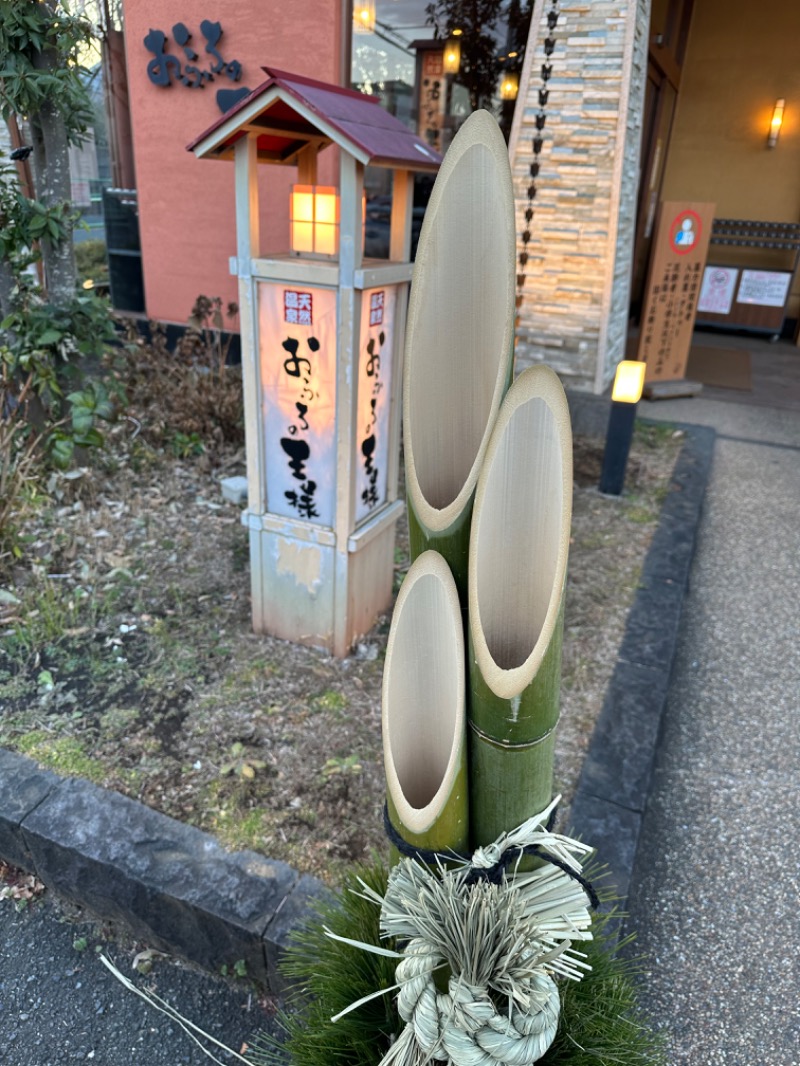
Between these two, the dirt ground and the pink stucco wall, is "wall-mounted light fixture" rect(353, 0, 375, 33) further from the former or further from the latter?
the dirt ground

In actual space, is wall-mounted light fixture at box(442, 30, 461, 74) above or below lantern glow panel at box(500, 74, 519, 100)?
above

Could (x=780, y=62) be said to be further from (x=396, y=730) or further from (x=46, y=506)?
(x=396, y=730)

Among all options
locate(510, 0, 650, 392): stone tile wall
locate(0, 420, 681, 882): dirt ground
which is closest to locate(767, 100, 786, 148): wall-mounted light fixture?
locate(510, 0, 650, 392): stone tile wall

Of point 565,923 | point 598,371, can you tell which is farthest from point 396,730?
point 598,371

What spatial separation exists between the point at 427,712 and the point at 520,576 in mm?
274

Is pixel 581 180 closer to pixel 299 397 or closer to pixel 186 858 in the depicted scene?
pixel 299 397

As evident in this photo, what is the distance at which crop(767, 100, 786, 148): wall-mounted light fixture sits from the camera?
9.20 metres

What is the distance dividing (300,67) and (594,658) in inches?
181

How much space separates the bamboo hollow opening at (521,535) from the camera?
0.95m

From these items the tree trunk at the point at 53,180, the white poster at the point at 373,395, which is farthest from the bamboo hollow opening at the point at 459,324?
the tree trunk at the point at 53,180

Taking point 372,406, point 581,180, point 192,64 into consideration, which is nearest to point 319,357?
point 372,406

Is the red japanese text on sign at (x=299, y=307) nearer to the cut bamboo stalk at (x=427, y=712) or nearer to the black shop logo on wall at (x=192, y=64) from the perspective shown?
the cut bamboo stalk at (x=427, y=712)

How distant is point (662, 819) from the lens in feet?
8.29

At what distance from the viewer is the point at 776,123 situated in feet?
30.5
